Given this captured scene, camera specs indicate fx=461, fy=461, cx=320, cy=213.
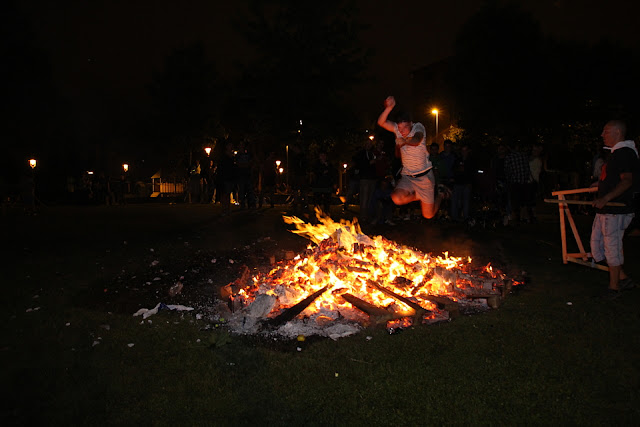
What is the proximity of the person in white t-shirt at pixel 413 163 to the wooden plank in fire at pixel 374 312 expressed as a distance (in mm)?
2973

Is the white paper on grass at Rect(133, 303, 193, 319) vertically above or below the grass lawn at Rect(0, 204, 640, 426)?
above

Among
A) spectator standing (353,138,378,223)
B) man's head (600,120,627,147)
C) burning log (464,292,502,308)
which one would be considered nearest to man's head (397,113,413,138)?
man's head (600,120,627,147)

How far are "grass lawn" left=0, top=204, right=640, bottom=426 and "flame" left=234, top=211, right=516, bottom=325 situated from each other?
60 cm

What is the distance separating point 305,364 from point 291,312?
1.05 m

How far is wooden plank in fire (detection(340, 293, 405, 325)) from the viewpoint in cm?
460

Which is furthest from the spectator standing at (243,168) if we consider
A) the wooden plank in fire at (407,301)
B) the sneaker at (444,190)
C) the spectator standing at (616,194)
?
the spectator standing at (616,194)

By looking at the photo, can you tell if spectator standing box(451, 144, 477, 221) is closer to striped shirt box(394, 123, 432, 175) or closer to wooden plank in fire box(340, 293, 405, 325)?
striped shirt box(394, 123, 432, 175)

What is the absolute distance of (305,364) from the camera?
3701 millimetres

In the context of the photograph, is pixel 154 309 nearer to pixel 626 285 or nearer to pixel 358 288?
pixel 358 288

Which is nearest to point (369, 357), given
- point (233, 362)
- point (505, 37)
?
point (233, 362)

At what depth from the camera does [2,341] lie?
423 cm

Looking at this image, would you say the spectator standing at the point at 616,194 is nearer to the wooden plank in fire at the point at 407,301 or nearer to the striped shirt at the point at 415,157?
the wooden plank in fire at the point at 407,301

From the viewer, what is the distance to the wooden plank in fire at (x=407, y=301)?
15.3ft

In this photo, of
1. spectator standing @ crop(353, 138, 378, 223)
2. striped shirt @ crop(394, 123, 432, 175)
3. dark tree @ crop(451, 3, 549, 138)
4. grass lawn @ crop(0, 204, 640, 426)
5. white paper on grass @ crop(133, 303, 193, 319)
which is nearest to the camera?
grass lawn @ crop(0, 204, 640, 426)
